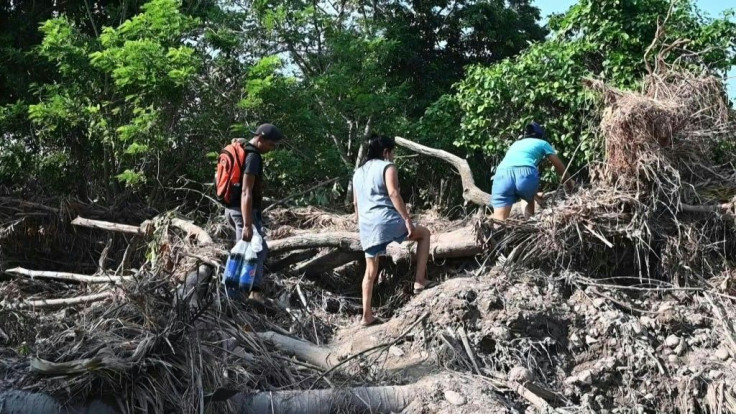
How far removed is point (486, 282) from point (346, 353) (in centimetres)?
132

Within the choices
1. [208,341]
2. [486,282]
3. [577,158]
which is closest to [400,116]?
[577,158]

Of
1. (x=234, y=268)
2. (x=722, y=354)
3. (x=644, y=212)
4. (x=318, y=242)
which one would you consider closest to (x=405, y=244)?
(x=318, y=242)

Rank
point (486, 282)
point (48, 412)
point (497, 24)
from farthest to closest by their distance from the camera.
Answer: point (497, 24)
point (486, 282)
point (48, 412)

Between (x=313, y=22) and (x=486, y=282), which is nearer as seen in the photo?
(x=486, y=282)

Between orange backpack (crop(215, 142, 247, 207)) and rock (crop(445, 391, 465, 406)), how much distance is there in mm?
2388

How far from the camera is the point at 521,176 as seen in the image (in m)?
6.68

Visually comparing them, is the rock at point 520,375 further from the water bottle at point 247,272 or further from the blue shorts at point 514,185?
the water bottle at point 247,272

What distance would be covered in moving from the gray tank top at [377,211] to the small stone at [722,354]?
98.6 inches

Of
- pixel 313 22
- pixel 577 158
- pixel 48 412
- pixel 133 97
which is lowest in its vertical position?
pixel 48 412

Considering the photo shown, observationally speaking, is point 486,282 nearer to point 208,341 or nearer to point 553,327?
point 553,327

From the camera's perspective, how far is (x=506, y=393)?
5051mm

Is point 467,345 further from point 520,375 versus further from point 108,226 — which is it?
point 108,226

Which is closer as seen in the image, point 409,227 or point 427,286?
point 409,227

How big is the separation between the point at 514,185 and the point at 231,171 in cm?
248
